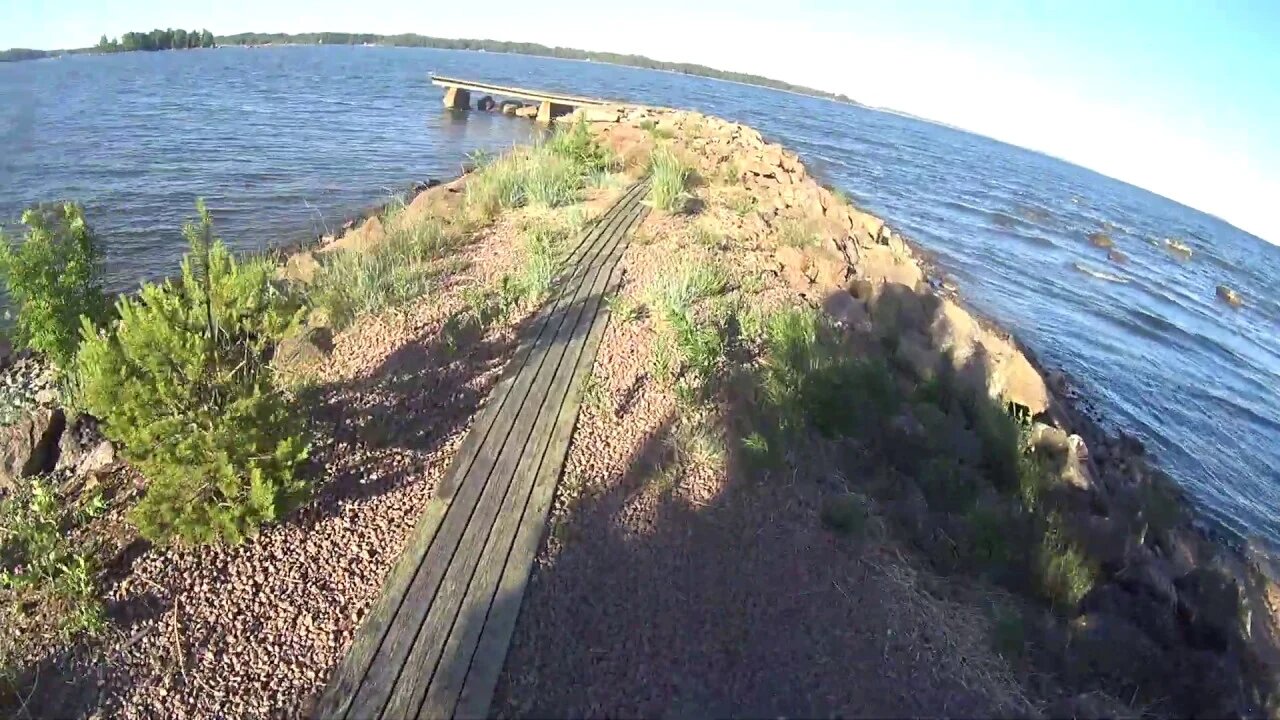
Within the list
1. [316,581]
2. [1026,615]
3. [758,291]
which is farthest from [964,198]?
[316,581]

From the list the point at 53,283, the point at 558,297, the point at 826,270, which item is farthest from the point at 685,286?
the point at 53,283

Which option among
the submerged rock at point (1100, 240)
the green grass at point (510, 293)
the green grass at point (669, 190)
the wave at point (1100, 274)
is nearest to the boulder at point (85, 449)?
the green grass at point (510, 293)

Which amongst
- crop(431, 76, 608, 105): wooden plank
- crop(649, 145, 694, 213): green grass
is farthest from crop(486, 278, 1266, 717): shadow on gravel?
crop(431, 76, 608, 105): wooden plank

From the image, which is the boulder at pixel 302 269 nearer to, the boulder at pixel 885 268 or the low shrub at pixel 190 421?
the low shrub at pixel 190 421

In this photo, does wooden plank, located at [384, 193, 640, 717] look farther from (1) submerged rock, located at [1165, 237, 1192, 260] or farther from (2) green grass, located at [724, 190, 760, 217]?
(1) submerged rock, located at [1165, 237, 1192, 260]

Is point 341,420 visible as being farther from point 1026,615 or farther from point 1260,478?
point 1260,478
